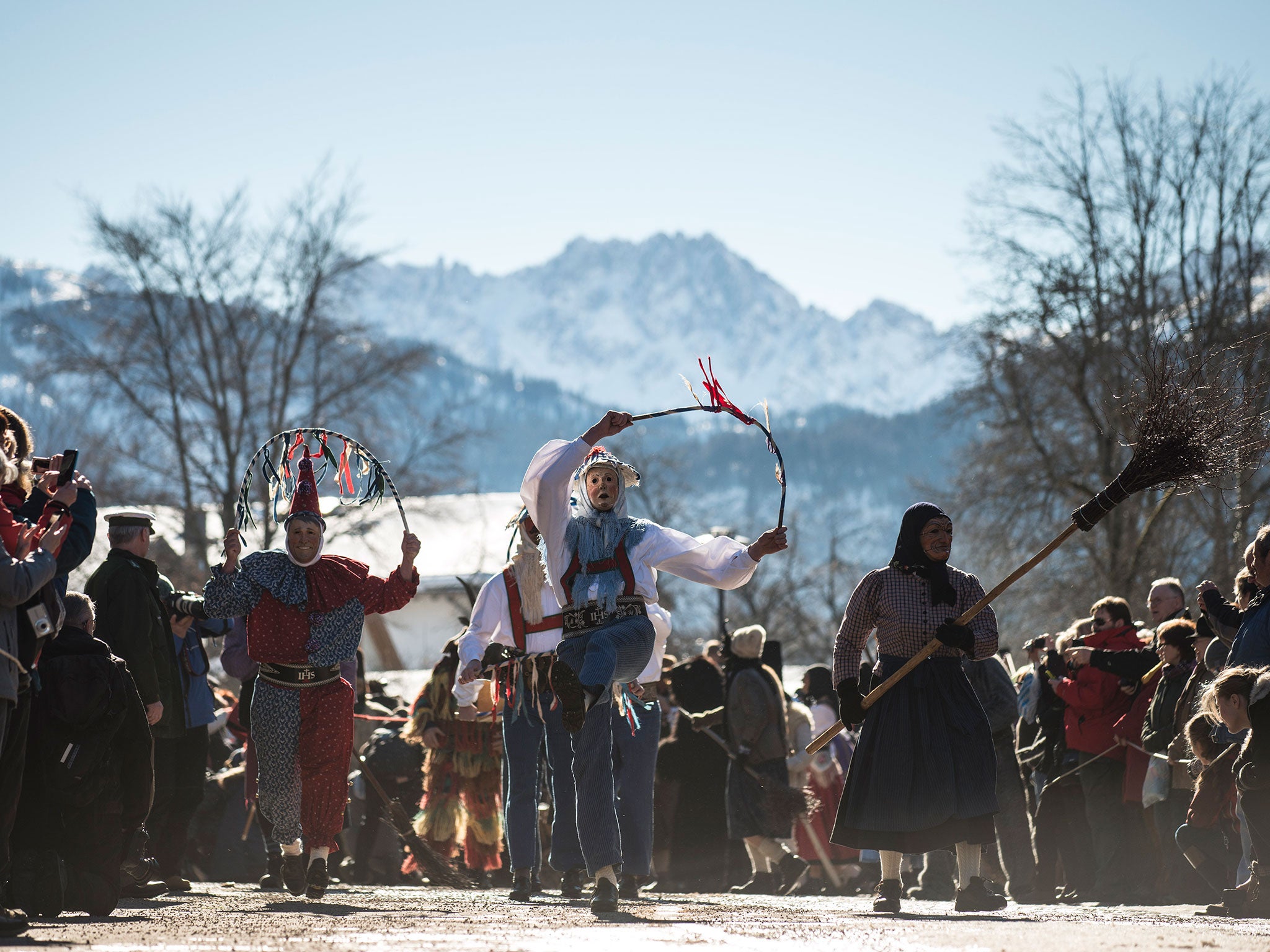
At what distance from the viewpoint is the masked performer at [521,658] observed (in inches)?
312

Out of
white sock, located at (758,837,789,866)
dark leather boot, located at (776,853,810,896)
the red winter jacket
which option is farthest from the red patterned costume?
the red winter jacket

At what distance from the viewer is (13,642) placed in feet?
16.9

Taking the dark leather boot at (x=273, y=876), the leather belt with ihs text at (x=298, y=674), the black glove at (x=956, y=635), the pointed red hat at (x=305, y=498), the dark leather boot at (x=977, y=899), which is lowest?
the dark leather boot at (x=977, y=899)

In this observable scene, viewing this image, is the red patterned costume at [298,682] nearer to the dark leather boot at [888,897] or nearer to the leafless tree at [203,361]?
the dark leather boot at [888,897]

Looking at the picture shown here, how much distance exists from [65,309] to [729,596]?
3131cm

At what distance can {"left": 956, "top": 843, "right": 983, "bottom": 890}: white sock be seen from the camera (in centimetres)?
687

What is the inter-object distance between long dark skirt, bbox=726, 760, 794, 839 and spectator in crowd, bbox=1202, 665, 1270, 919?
3664 millimetres

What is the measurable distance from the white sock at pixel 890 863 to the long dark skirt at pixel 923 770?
73 millimetres

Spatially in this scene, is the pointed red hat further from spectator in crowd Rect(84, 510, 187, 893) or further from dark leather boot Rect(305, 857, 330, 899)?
dark leather boot Rect(305, 857, 330, 899)

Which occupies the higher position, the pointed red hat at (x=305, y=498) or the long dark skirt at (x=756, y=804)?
the pointed red hat at (x=305, y=498)

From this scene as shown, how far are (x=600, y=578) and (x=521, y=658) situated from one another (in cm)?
154

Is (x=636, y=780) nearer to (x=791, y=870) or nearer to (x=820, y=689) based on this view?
(x=791, y=870)

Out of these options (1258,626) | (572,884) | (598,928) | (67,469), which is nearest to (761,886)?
(572,884)

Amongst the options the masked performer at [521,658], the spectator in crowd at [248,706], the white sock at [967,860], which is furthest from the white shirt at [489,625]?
the white sock at [967,860]
